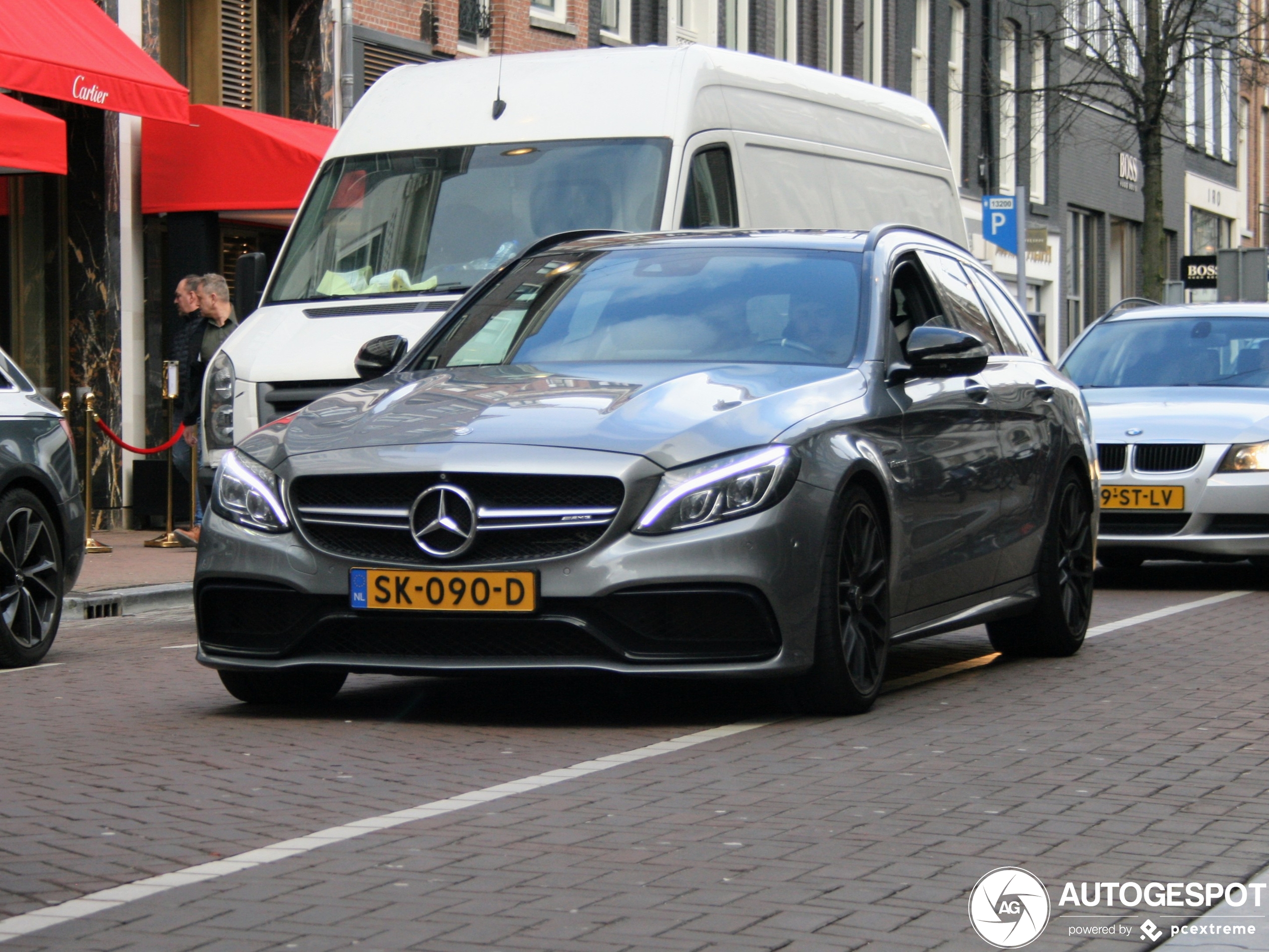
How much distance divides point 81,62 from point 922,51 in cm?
2374

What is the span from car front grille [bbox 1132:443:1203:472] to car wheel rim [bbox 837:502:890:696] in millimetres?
6292

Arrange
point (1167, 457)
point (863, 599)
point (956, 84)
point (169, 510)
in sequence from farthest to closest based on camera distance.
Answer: point (956, 84) → point (169, 510) → point (1167, 457) → point (863, 599)

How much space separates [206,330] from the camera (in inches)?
582

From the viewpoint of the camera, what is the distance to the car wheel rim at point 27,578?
9148mm

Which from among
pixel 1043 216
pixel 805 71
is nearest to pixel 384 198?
pixel 805 71

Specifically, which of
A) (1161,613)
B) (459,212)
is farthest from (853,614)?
(1161,613)

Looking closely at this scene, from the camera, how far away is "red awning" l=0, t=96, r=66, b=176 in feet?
51.6

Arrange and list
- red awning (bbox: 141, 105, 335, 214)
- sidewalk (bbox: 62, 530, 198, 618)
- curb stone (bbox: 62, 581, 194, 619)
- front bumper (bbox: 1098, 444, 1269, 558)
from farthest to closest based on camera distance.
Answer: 1. red awning (bbox: 141, 105, 335, 214)
2. front bumper (bbox: 1098, 444, 1269, 558)
3. sidewalk (bbox: 62, 530, 198, 618)
4. curb stone (bbox: 62, 581, 194, 619)

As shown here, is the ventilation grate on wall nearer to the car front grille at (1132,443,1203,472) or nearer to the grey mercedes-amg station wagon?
the car front grille at (1132,443,1203,472)

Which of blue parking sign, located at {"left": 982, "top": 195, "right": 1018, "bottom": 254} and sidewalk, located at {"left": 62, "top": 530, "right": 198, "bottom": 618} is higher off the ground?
blue parking sign, located at {"left": 982, "top": 195, "right": 1018, "bottom": 254}

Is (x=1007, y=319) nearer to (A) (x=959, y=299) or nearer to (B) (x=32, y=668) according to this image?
(A) (x=959, y=299)

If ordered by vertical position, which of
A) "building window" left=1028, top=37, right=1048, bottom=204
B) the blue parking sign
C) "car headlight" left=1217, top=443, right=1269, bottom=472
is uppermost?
"building window" left=1028, top=37, right=1048, bottom=204

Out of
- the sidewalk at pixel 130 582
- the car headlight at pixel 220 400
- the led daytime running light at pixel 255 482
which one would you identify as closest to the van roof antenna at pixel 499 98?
the car headlight at pixel 220 400

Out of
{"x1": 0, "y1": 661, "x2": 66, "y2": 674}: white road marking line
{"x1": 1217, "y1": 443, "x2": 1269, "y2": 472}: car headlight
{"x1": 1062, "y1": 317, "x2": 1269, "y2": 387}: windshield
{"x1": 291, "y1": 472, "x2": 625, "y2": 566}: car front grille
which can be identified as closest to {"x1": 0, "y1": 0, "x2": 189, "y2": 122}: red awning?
{"x1": 1062, "y1": 317, "x2": 1269, "y2": 387}: windshield
